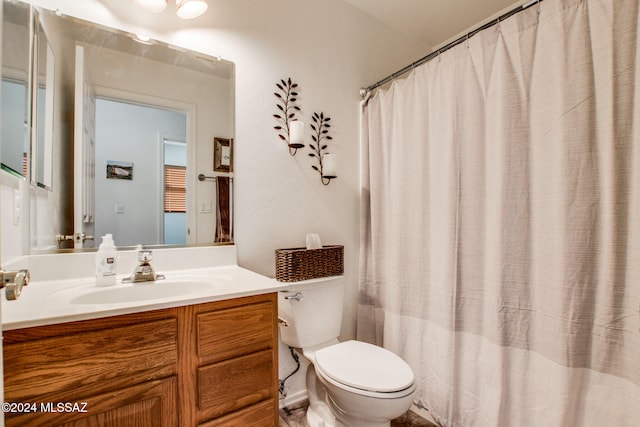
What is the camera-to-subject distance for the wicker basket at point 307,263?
1.49m

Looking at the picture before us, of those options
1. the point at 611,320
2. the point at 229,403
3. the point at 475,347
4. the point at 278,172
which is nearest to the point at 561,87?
the point at 611,320

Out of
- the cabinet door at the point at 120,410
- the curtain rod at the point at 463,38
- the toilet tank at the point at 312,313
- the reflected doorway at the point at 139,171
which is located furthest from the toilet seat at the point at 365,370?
the curtain rod at the point at 463,38

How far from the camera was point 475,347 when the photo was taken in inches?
55.2

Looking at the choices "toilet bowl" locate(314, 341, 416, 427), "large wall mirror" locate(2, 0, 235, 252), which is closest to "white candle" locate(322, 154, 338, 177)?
"large wall mirror" locate(2, 0, 235, 252)

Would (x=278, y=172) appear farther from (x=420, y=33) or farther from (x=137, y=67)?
(x=420, y=33)

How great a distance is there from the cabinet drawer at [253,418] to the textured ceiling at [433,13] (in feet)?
7.52

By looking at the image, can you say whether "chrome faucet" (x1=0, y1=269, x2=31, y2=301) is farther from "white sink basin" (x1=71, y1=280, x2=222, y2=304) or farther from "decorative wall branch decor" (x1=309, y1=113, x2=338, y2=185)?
"decorative wall branch decor" (x1=309, y1=113, x2=338, y2=185)

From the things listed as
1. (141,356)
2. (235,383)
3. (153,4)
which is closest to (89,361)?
(141,356)

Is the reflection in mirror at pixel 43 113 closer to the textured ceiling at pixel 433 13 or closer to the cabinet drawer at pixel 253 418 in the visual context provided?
the cabinet drawer at pixel 253 418

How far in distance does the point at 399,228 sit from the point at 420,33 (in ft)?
5.25

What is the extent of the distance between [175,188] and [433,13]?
2021mm

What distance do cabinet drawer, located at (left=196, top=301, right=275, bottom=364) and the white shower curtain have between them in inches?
35.6

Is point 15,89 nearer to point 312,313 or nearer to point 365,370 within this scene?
point 312,313

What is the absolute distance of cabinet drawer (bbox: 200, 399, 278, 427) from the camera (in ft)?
3.34
